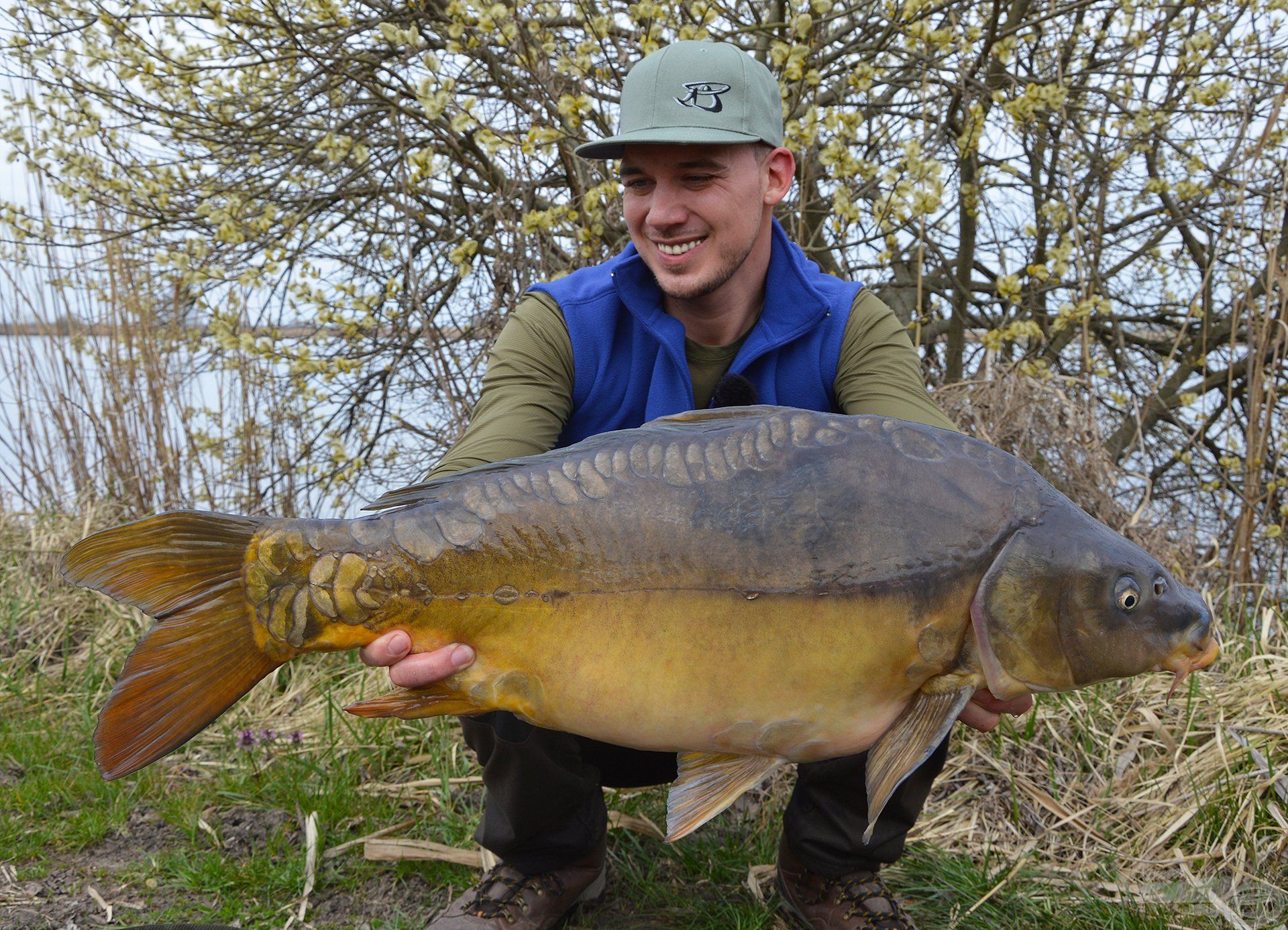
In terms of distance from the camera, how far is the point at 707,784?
1459 millimetres

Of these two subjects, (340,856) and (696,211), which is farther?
(340,856)

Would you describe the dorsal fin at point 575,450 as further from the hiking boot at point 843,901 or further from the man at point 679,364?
the hiking boot at point 843,901

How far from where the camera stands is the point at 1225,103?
13.9 feet

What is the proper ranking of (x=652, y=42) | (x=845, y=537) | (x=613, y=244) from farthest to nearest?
(x=613, y=244), (x=652, y=42), (x=845, y=537)

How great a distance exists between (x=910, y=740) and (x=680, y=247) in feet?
3.51

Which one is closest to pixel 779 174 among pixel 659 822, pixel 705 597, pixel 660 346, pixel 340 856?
pixel 660 346

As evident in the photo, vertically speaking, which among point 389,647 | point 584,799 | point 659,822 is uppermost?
point 389,647

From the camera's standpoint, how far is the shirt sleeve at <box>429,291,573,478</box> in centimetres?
188

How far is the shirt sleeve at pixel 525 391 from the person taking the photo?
1881 mm

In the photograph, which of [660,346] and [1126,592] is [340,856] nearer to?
A: [660,346]

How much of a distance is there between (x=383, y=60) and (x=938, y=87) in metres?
2.00

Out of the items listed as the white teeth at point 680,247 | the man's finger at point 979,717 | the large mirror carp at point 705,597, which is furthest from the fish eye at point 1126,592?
the white teeth at point 680,247

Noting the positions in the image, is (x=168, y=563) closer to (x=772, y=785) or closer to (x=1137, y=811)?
(x=772, y=785)

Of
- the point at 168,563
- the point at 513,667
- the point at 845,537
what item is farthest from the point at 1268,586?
the point at 168,563
